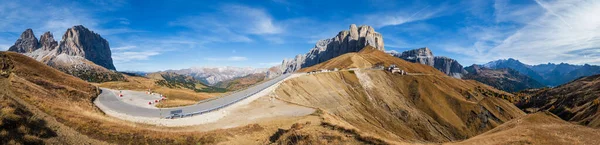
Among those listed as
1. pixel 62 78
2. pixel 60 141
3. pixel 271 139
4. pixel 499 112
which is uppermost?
pixel 62 78

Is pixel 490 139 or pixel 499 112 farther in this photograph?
pixel 499 112

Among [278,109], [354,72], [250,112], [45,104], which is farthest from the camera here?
[354,72]

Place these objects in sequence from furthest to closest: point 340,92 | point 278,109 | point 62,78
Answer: point 340,92
point 62,78
point 278,109

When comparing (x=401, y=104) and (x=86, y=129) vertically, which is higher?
(x=86, y=129)

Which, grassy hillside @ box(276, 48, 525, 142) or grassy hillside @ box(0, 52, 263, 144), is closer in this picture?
grassy hillside @ box(0, 52, 263, 144)

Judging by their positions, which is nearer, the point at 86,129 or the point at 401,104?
the point at 86,129

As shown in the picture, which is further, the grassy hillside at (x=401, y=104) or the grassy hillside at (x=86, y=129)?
the grassy hillside at (x=401, y=104)

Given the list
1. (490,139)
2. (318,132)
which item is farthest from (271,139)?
(490,139)

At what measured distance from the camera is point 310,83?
10788 centimetres

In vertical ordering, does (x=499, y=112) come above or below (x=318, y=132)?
below

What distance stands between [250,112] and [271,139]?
18218mm

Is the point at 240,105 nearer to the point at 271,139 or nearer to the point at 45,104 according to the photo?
the point at 271,139

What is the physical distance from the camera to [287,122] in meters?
47.1

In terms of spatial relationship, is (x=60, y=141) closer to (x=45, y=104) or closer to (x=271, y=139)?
(x=45, y=104)
